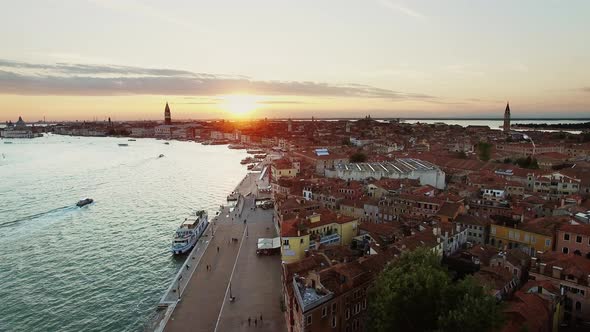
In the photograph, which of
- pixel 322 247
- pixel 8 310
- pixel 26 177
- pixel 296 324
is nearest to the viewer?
pixel 296 324

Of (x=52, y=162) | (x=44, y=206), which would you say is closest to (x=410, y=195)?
(x=44, y=206)

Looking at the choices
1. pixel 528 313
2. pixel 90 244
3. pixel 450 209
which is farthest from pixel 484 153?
pixel 90 244

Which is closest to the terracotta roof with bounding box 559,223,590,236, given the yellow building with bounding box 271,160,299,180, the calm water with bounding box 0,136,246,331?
the calm water with bounding box 0,136,246,331

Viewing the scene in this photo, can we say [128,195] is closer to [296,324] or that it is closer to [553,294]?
[296,324]

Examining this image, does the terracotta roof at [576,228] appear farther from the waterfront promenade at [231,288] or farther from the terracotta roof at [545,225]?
the waterfront promenade at [231,288]

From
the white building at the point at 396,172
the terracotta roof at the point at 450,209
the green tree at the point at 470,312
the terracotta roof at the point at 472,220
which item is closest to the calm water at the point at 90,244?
the green tree at the point at 470,312

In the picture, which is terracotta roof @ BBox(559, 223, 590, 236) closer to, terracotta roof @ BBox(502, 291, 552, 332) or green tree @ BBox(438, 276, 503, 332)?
terracotta roof @ BBox(502, 291, 552, 332)
